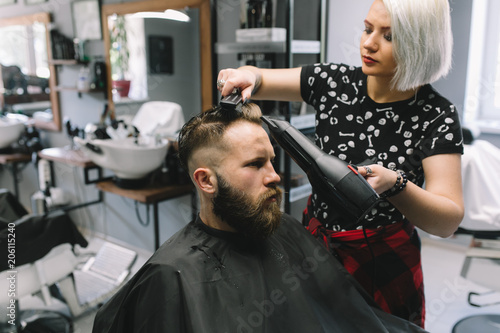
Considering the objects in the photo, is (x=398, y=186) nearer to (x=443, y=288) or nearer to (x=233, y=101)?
(x=233, y=101)

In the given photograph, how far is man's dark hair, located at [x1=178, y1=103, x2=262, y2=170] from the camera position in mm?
1110

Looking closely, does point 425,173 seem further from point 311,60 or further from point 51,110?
point 51,110

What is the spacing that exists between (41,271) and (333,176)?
1.76m

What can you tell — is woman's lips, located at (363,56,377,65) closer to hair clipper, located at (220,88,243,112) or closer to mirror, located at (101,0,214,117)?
hair clipper, located at (220,88,243,112)

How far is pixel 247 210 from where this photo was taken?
3.69ft

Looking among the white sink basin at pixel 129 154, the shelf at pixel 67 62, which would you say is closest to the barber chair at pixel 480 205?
the white sink basin at pixel 129 154

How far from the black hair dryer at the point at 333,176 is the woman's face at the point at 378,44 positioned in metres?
0.31

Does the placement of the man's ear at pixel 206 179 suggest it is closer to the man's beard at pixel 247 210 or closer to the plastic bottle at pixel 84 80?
the man's beard at pixel 247 210

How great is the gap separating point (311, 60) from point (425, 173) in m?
1.53

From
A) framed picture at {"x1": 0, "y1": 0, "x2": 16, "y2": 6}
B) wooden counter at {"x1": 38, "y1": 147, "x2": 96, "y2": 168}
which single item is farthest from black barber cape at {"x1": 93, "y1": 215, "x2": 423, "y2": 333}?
framed picture at {"x1": 0, "y1": 0, "x2": 16, "y2": 6}

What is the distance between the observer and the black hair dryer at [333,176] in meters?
0.87

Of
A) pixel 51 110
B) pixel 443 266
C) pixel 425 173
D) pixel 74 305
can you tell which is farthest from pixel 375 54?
pixel 51 110

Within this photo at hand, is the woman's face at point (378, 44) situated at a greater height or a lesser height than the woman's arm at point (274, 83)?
greater

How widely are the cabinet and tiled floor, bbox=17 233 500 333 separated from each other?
102cm
